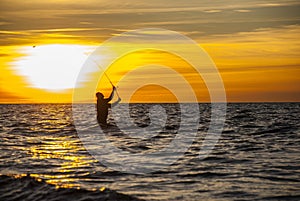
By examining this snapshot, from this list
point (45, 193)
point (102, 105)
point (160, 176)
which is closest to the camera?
point (45, 193)

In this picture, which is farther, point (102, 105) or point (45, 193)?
point (102, 105)

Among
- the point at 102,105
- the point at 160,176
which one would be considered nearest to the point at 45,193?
the point at 160,176

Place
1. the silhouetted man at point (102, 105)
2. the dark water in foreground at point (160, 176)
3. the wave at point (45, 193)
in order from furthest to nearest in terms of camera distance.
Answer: the silhouetted man at point (102, 105) < the dark water in foreground at point (160, 176) < the wave at point (45, 193)

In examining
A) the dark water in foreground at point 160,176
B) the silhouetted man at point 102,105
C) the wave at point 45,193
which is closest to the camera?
the wave at point 45,193

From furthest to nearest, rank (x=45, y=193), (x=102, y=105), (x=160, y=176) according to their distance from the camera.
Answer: (x=102, y=105), (x=160, y=176), (x=45, y=193)

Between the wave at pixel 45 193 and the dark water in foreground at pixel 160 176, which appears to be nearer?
the wave at pixel 45 193

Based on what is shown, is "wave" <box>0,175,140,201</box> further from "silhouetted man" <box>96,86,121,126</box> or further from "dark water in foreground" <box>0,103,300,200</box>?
"silhouetted man" <box>96,86,121,126</box>

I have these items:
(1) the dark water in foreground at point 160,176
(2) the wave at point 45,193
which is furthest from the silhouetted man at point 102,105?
(2) the wave at point 45,193

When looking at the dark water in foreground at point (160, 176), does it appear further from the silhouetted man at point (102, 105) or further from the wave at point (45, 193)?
the silhouetted man at point (102, 105)

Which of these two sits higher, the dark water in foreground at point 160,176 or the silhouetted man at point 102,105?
the silhouetted man at point 102,105

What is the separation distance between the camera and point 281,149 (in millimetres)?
22859

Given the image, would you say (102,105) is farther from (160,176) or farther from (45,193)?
(45,193)

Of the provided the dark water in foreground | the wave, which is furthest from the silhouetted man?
the wave

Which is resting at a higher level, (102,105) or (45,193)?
(102,105)
